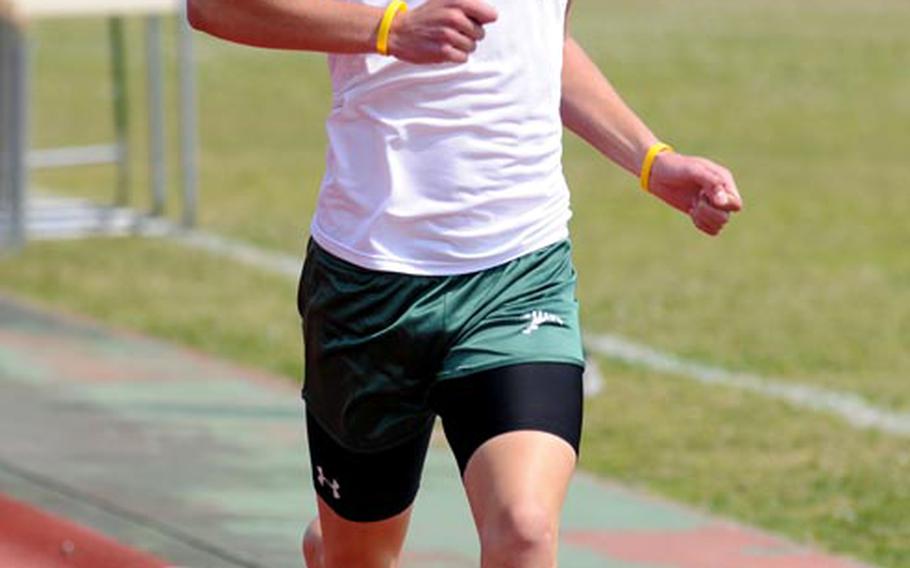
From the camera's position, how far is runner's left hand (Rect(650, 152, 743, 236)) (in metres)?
4.76

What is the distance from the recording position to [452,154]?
464 cm

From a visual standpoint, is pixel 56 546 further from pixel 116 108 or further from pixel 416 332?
pixel 116 108

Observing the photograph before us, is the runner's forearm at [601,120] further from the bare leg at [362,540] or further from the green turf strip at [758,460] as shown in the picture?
the green turf strip at [758,460]

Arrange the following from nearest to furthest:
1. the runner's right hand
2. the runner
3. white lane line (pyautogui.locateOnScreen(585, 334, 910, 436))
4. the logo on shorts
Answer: the runner's right hand, the runner, the logo on shorts, white lane line (pyautogui.locateOnScreen(585, 334, 910, 436))


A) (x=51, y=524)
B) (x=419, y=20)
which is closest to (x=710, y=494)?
(x=51, y=524)

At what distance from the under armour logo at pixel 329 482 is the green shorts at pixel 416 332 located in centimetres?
10

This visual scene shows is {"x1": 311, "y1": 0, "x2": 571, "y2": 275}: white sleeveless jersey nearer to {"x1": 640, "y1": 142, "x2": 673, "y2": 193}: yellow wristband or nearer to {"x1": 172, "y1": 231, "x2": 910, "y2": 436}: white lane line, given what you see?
{"x1": 640, "y1": 142, "x2": 673, "y2": 193}: yellow wristband

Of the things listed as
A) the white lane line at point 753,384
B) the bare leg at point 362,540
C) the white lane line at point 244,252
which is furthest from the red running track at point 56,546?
the white lane line at point 244,252

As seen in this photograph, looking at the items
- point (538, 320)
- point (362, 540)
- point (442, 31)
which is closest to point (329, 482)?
point (362, 540)

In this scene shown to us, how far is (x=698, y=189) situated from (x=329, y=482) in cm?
92

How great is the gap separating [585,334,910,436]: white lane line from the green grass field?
0.34 ft

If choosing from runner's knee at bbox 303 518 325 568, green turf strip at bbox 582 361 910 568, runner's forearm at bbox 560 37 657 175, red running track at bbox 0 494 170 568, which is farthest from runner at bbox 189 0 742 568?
green turf strip at bbox 582 361 910 568

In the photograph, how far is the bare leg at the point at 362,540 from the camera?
4.89 m

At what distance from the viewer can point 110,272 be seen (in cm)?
1297
